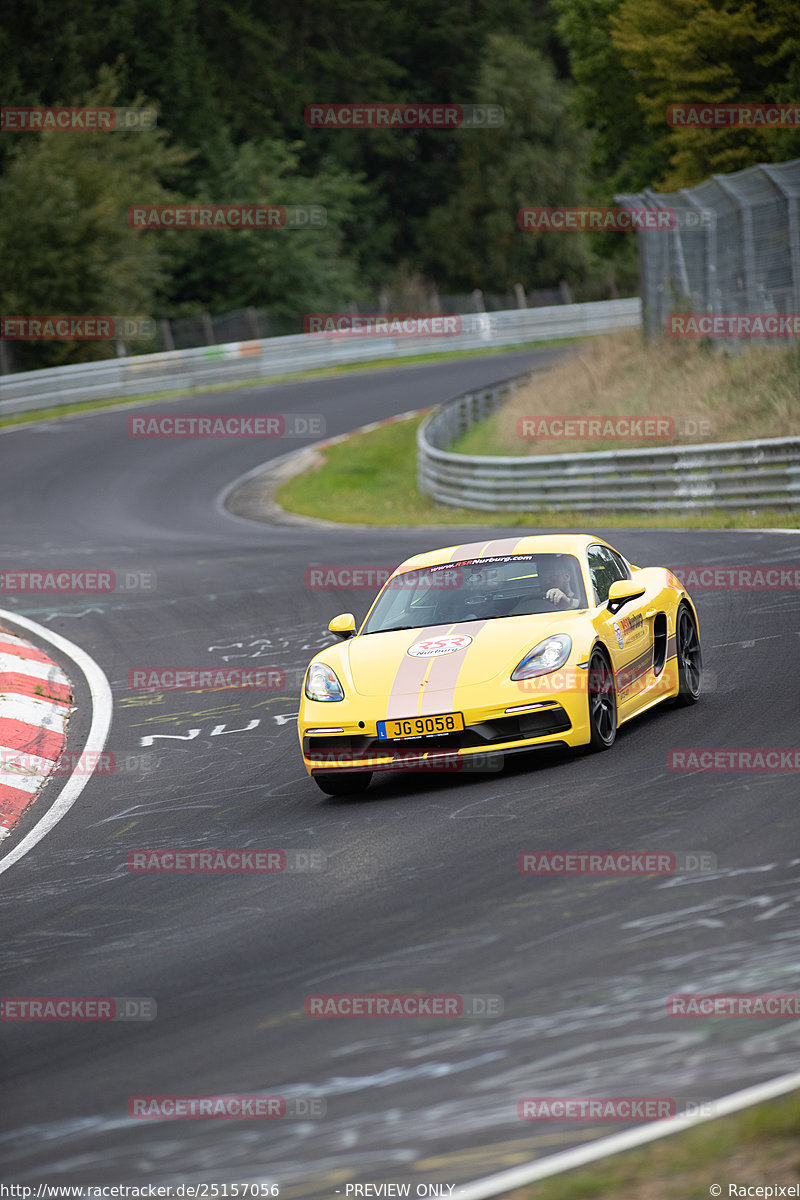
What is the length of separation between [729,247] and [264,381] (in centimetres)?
2249

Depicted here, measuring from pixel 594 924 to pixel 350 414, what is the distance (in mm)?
34414

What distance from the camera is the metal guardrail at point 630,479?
20.0 meters

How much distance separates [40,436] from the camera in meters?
37.3

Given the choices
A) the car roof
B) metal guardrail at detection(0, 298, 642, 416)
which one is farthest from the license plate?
metal guardrail at detection(0, 298, 642, 416)

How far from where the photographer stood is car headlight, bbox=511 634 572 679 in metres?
8.68

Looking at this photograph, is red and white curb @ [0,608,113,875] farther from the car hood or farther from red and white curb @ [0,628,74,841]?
the car hood

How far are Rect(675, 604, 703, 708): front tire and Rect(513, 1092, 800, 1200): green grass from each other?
628cm

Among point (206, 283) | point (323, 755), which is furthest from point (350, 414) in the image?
point (323, 755)

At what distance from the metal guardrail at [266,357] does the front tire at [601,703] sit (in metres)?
34.5

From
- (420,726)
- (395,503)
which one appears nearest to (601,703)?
(420,726)

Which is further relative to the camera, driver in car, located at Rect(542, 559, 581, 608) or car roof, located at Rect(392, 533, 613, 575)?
car roof, located at Rect(392, 533, 613, 575)

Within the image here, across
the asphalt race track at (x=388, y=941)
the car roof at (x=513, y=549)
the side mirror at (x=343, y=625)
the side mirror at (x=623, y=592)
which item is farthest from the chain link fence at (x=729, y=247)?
the side mirror at (x=343, y=625)

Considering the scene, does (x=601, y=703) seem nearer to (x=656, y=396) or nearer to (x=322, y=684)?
(x=322, y=684)

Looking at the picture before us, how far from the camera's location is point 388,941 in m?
6.02
